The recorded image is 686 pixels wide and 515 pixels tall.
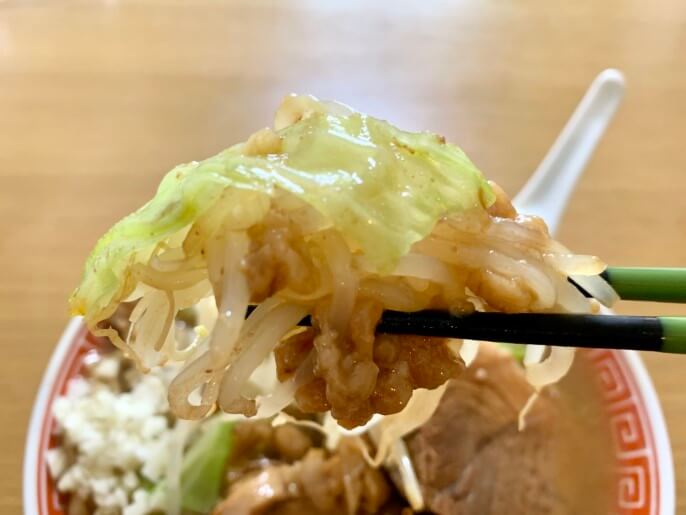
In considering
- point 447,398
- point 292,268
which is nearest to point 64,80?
point 447,398

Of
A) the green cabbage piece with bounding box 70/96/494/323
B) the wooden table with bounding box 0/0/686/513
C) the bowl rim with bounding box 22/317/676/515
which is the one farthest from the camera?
the wooden table with bounding box 0/0/686/513

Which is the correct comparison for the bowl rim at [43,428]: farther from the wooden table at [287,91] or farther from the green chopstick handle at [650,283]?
the green chopstick handle at [650,283]

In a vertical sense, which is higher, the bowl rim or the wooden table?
the wooden table

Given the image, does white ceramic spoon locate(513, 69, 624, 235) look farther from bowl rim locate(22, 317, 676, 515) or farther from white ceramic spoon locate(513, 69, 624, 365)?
bowl rim locate(22, 317, 676, 515)

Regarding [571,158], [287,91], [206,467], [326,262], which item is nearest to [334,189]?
[326,262]

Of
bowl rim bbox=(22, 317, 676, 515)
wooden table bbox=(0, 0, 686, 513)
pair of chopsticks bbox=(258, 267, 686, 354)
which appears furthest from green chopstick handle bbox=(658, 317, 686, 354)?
wooden table bbox=(0, 0, 686, 513)

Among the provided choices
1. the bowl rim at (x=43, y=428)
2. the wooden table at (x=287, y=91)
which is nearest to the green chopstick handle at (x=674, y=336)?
the bowl rim at (x=43, y=428)

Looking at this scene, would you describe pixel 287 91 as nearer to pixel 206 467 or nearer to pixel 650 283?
pixel 206 467

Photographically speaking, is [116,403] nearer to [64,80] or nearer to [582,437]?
[582,437]
